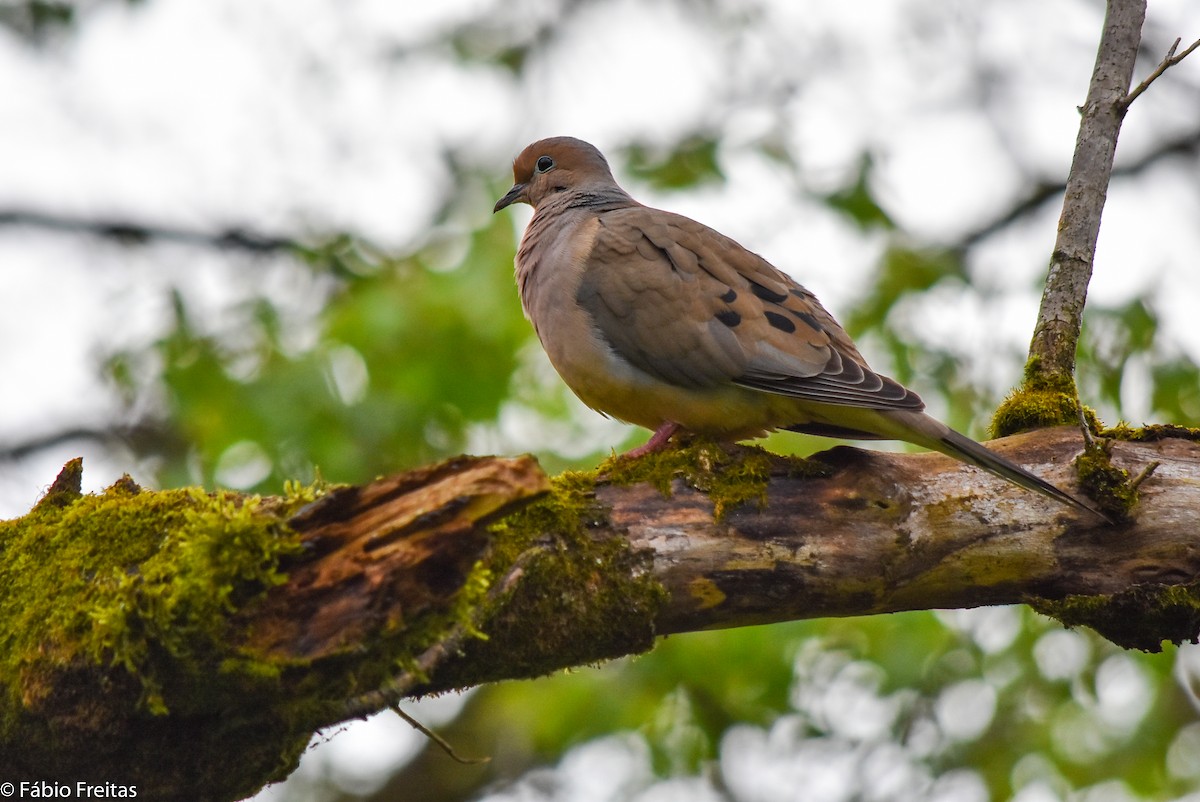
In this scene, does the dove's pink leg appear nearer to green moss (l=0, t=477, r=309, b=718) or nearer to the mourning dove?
the mourning dove

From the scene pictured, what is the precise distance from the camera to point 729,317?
4230 millimetres

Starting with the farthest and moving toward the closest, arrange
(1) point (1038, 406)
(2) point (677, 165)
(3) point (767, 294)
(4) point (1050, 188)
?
1. (4) point (1050, 188)
2. (2) point (677, 165)
3. (3) point (767, 294)
4. (1) point (1038, 406)

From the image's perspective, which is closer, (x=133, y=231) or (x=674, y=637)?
(x=674, y=637)

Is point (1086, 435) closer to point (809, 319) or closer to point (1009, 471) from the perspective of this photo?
point (1009, 471)

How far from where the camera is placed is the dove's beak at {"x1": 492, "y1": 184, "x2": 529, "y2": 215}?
19.3 ft

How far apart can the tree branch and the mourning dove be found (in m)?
0.60

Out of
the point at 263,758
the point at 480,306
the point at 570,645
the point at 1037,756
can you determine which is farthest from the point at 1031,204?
the point at 263,758

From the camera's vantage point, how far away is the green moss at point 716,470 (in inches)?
130

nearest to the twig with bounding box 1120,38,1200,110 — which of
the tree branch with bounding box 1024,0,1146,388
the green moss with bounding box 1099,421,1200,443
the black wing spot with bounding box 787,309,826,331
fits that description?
the tree branch with bounding box 1024,0,1146,388

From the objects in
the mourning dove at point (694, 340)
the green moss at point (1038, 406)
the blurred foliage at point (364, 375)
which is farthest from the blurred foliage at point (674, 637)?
the green moss at point (1038, 406)

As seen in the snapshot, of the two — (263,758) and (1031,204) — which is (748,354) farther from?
(1031,204)

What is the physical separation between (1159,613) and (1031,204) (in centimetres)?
498

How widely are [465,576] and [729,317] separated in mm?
1874

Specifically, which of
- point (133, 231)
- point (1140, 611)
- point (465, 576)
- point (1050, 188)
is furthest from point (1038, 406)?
point (133, 231)
